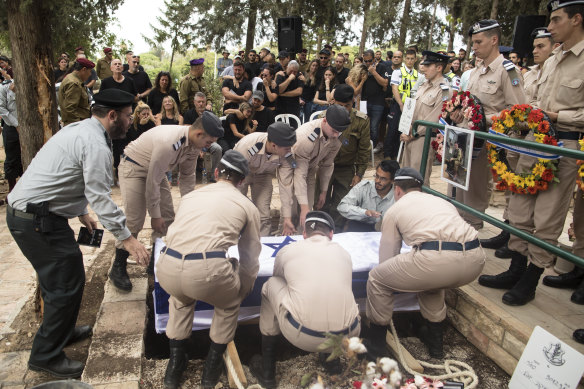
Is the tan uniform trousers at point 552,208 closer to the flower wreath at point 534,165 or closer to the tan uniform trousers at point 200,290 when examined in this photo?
the flower wreath at point 534,165

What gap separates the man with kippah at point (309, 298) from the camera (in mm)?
2688

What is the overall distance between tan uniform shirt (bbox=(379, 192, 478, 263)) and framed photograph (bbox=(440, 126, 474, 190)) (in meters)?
0.68

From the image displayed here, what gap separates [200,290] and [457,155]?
2.52m

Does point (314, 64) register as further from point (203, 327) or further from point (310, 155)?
point (203, 327)

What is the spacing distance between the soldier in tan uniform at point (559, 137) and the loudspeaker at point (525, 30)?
6.27 metres

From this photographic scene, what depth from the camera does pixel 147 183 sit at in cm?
384

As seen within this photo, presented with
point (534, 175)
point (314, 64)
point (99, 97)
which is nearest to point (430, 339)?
point (534, 175)

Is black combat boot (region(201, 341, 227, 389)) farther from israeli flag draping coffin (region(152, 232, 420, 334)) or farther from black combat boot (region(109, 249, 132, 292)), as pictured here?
black combat boot (region(109, 249, 132, 292))

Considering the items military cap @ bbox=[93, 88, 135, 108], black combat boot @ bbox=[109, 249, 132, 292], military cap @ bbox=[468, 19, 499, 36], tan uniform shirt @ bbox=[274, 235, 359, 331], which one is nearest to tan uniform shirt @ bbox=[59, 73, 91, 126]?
black combat boot @ bbox=[109, 249, 132, 292]

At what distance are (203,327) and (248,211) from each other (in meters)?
1.15

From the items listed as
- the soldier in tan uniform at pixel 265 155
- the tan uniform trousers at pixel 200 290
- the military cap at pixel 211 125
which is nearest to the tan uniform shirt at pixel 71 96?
the soldier in tan uniform at pixel 265 155

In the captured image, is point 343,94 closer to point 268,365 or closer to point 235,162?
point 235,162

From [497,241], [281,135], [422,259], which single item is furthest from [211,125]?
[497,241]

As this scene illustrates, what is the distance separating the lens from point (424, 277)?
2.97 meters
